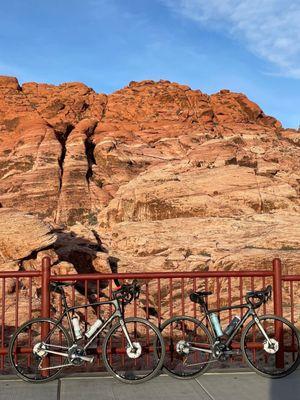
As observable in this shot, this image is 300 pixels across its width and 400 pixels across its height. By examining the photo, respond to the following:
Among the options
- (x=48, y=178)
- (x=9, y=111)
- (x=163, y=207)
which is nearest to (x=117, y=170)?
(x=48, y=178)

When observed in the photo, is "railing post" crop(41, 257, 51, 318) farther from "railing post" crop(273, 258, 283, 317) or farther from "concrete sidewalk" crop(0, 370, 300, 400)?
"railing post" crop(273, 258, 283, 317)

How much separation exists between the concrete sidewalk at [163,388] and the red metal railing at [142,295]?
544 millimetres

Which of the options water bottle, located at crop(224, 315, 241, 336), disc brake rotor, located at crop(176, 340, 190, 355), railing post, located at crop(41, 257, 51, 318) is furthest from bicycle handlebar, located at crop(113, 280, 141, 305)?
water bottle, located at crop(224, 315, 241, 336)

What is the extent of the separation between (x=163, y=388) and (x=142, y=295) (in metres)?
15.9

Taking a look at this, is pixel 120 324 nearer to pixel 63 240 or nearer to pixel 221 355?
pixel 221 355

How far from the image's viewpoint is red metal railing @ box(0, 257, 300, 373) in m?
6.85

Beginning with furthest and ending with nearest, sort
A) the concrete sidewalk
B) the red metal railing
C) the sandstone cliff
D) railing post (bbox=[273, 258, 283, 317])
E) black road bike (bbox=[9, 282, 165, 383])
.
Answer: the sandstone cliff < railing post (bbox=[273, 258, 283, 317]) < the red metal railing < black road bike (bbox=[9, 282, 165, 383]) < the concrete sidewalk

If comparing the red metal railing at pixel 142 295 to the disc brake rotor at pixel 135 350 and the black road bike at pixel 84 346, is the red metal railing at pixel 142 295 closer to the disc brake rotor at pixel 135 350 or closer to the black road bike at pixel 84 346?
the black road bike at pixel 84 346

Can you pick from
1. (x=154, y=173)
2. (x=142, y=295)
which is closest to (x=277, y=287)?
(x=142, y=295)

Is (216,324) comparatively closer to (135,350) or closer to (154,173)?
(135,350)

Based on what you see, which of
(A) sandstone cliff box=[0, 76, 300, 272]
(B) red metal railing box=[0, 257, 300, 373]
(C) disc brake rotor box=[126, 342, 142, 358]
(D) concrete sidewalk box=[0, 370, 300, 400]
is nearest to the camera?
(D) concrete sidewalk box=[0, 370, 300, 400]

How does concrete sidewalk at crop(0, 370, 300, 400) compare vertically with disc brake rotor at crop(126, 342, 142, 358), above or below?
below

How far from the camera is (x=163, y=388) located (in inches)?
236

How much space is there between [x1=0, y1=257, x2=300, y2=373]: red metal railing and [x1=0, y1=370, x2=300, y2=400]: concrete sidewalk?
1.78 ft
